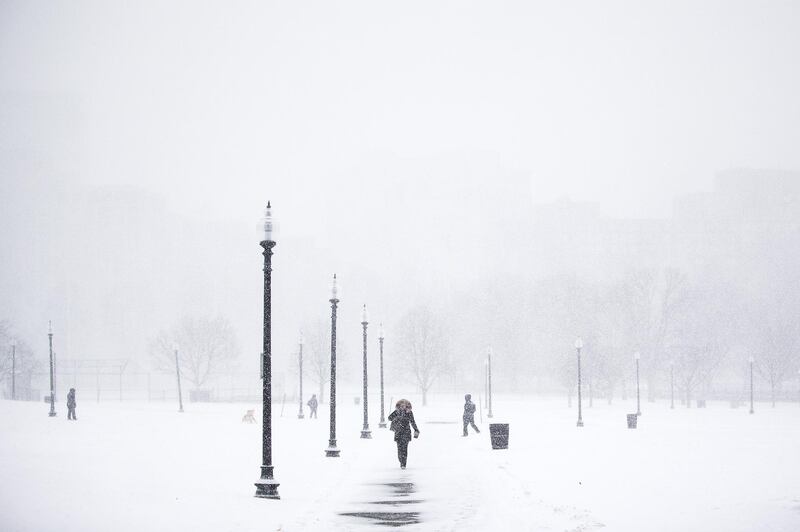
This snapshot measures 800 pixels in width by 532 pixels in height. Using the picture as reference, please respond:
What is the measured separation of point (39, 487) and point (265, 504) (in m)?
4.35

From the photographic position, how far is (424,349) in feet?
291

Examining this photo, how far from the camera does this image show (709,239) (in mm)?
189625

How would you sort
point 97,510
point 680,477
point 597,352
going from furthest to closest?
point 597,352
point 680,477
point 97,510

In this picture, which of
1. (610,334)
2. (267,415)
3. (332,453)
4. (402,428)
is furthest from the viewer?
(610,334)

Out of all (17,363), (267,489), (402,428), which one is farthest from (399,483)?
(17,363)

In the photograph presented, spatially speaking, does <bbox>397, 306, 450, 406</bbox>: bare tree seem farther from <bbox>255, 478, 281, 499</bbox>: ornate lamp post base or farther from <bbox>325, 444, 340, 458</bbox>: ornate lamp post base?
<bbox>255, 478, 281, 499</bbox>: ornate lamp post base

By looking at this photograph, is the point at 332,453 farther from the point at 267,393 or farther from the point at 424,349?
the point at 424,349

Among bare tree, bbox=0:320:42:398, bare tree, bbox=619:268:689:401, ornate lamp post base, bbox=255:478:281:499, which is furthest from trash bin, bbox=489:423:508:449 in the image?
bare tree, bbox=0:320:42:398

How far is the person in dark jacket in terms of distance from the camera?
904 inches

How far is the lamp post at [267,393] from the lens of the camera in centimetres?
1712

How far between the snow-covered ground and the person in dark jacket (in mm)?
535

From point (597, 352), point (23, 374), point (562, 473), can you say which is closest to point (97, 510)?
point (562, 473)

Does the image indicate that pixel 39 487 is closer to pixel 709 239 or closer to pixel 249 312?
pixel 249 312

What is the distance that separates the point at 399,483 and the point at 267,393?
3.88 m
